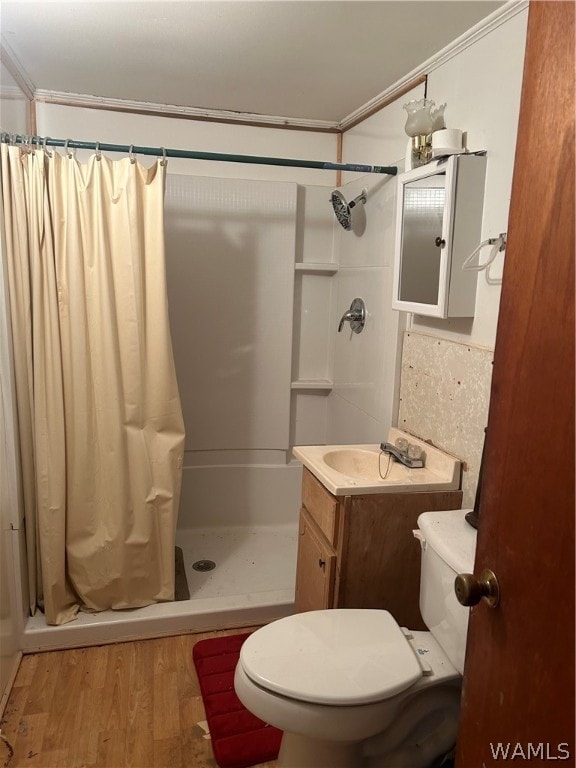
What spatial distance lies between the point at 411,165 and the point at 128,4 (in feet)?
3.30

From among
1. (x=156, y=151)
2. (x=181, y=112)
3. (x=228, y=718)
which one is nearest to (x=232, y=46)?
(x=156, y=151)

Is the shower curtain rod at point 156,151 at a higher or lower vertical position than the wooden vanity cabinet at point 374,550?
higher

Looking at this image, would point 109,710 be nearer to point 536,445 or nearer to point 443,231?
point 536,445

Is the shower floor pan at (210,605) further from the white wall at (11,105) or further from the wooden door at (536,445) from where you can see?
the white wall at (11,105)

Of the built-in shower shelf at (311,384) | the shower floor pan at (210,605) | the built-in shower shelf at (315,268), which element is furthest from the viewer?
the built-in shower shelf at (311,384)

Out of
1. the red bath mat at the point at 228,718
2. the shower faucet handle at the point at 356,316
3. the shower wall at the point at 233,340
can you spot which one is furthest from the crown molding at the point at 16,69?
the red bath mat at the point at 228,718

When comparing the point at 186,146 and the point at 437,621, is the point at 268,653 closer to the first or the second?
the point at 437,621

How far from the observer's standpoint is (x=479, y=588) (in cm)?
88

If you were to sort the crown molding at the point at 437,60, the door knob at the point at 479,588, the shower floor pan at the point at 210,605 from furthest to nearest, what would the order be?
the shower floor pan at the point at 210,605, the crown molding at the point at 437,60, the door knob at the point at 479,588

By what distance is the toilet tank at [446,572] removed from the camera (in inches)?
54.1

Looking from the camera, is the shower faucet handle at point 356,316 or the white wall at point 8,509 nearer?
the white wall at point 8,509

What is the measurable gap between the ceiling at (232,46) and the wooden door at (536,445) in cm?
104

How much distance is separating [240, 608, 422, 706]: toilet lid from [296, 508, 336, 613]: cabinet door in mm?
249

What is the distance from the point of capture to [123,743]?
1.71 m
